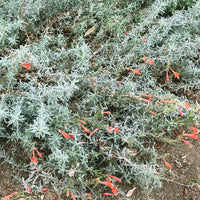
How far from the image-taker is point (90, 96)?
2482 mm

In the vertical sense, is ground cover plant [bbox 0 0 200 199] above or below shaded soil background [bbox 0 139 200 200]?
above

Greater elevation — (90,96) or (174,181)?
(90,96)

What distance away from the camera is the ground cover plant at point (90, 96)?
2.23 m

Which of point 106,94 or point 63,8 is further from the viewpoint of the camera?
point 63,8

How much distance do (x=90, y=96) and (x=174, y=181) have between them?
1.14m

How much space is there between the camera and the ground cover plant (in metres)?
2.23


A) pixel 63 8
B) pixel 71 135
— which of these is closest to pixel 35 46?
pixel 63 8

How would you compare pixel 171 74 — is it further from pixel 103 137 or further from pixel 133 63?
pixel 103 137

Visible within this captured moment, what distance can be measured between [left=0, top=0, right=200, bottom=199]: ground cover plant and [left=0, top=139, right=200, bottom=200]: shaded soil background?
2.9 inches

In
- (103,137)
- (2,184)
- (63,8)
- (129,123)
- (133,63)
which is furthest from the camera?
(63,8)

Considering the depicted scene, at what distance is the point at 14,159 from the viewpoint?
235 cm

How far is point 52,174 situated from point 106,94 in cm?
94

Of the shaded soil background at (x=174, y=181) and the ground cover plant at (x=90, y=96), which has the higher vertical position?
the ground cover plant at (x=90, y=96)

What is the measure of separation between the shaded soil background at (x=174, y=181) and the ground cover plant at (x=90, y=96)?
0.07 m
